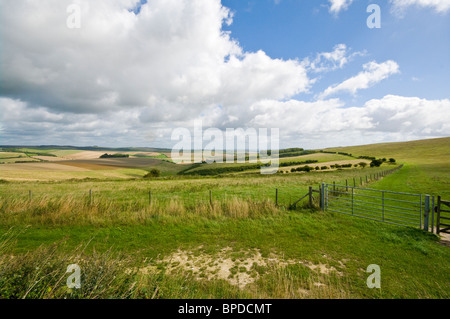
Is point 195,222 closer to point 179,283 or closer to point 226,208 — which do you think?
point 226,208

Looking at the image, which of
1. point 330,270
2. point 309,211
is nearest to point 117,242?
point 330,270

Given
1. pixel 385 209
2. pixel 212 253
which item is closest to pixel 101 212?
pixel 212 253

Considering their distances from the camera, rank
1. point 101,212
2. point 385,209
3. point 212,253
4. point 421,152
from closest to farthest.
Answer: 1. point 212,253
2. point 385,209
3. point 101,212
4. point 421,152

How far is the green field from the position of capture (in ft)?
10.9

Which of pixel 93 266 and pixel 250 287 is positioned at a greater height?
pixel 93 266

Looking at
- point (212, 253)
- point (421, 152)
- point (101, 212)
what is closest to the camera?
point (212, 253)

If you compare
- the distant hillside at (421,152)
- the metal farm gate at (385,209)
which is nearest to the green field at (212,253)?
the metal farm gate at (385,209)

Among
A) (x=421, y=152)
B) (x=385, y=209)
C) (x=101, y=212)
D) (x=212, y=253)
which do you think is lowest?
(x=212, y=253)

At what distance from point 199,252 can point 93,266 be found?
3.82 meters

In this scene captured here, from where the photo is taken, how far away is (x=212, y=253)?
21.6 feet

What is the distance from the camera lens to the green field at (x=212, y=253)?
3326mm

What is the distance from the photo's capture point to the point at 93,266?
3410mm

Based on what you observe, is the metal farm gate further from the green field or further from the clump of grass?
the clump of grass

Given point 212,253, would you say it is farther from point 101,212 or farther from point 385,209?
point 385,209
